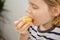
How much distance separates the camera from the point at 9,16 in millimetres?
2346

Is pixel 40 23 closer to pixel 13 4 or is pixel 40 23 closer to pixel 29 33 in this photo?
pixel 29 33

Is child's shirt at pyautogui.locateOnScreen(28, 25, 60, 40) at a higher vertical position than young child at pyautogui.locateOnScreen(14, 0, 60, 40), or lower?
lower

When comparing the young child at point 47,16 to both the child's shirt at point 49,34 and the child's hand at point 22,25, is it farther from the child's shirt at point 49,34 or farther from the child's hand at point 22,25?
the child's hand at point 22,25

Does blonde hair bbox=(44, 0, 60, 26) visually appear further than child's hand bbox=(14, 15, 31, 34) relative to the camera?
No

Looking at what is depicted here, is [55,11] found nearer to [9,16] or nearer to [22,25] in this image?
[22,25]

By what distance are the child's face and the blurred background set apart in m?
0.97

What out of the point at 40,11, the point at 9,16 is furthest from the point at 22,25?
the point at 9,16

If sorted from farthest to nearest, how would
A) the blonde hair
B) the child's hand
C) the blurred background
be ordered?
1. the blurred background
2. the child's hand
3. the blonde hair

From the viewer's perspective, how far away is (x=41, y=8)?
0.90 metres

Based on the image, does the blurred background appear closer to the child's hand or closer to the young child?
the child's hand

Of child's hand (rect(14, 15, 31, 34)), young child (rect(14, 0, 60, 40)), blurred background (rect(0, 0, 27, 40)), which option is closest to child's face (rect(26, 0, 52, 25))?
young child (rect(14, 0, 60, 40))

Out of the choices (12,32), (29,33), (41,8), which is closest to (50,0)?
(41,8)

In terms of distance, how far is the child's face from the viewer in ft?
2.93

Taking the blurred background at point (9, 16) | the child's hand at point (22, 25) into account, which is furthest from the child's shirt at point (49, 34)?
the blurred background at point (9, 16)
